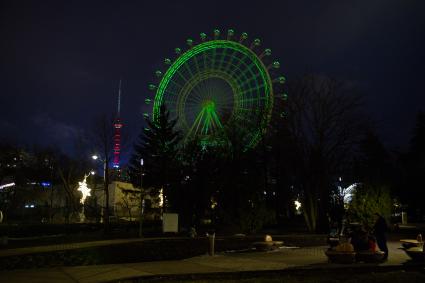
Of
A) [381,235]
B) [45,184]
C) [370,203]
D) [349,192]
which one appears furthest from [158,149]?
[45,184]

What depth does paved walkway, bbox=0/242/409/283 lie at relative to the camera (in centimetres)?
1106

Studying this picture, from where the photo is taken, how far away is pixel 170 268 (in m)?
12.5

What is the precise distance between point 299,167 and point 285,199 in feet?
62.7

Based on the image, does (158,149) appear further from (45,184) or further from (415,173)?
(45,184)

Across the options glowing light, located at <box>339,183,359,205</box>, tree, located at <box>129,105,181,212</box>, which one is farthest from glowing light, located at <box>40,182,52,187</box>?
glowing light, located at <box>339,183,359,205</box>

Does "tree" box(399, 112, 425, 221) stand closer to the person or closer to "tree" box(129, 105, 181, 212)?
"tree" box(129, 105, 181, 212)

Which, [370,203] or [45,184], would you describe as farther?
[45,184]

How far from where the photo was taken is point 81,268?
12.6 m

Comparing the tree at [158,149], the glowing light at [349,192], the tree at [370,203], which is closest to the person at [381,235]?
the tree at [370,203]

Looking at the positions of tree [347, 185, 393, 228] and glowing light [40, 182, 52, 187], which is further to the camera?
glowing light [40, 182, 52, 187]

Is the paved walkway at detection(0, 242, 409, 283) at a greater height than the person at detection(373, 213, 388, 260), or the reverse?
the person at detection(373, 213, 388, 260)

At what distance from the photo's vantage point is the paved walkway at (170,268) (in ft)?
36.3

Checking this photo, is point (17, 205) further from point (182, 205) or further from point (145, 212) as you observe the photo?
point (182, 205)

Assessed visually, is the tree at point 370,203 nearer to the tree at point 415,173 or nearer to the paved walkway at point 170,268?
the paved walkway at point 170,268
